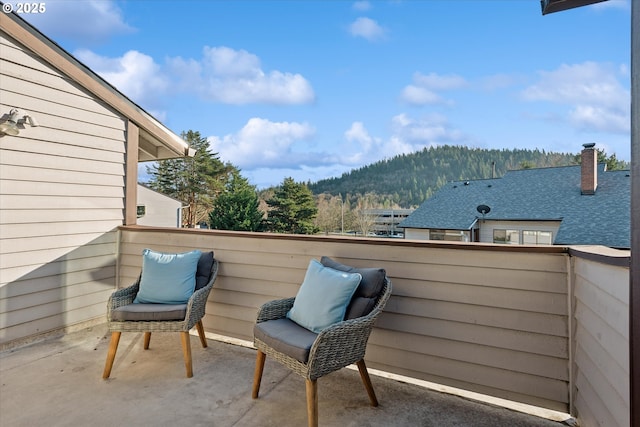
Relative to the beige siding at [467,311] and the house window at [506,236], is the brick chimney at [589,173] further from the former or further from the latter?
the beige siding at [467,311]

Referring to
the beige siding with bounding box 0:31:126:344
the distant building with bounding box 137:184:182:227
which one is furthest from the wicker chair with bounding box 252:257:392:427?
the distant building with bounding box 137:184:182:227

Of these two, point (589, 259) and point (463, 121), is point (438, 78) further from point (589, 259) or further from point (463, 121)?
point (589, 259)

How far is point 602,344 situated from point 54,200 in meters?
4.03

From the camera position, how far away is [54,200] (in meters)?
3.13

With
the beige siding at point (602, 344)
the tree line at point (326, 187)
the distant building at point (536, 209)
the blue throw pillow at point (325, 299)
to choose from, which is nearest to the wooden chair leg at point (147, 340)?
the blue throw pillow at point (325, 299)

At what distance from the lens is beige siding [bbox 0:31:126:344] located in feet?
9.38

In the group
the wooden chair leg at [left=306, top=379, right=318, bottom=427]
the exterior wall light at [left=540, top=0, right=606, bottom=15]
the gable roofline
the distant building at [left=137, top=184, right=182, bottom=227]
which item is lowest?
the wooden chair leg at [left=306, top=379, right=318, bottom=427]

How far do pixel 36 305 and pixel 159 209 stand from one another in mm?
14868

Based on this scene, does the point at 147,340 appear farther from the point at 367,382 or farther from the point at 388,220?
the point at 388,220

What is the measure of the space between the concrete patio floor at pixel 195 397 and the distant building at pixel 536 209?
10314mm

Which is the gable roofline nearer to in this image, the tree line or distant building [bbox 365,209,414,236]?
the tree line

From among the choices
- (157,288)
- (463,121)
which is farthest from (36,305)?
(463,121)

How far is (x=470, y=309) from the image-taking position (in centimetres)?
219

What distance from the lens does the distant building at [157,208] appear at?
1627 centimetres
